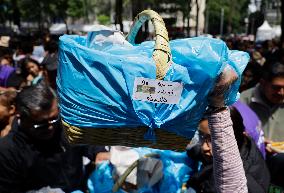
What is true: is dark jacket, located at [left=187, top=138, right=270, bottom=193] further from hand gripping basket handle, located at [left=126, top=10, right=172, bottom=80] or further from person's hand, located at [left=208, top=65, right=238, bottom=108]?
hand gripping basket handle, located at [left=126, top=10, right=172, bottom=80]

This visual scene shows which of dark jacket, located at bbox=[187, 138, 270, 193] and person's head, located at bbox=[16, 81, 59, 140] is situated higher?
person's head, located at bbox=[16, 81, 59, 140]

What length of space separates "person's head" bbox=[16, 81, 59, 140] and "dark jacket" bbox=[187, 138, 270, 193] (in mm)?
888

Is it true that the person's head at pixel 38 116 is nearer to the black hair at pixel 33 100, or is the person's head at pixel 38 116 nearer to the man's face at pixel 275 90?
the black hair at pixel 33 100

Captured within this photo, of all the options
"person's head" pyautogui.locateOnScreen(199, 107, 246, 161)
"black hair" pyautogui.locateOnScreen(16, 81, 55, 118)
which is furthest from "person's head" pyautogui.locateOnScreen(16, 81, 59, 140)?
"person's head" pyautogui.locateOnScreen(199, 107, 246, 161)

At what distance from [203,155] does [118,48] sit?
48.5 inches

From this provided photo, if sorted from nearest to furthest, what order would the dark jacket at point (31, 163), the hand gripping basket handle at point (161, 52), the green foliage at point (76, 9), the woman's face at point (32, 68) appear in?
the hand gripping basket handle at point (161, 52), the dark jacket at point (31, 163), the woman's face at point (32, 68), the green foliage at point (76, 9)

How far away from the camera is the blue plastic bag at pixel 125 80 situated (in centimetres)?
164

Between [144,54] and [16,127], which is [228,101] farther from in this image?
[16,127]

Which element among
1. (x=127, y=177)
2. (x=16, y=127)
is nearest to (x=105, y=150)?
(x=127, y=177)

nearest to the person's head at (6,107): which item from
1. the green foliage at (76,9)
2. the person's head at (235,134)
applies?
the person's head at (235,134)

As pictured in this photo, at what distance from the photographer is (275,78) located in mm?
3727

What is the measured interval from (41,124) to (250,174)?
45.4 inches

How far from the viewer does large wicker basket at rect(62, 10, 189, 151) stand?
1.62 metres

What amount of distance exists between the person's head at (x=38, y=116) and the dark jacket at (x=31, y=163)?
5 cm
